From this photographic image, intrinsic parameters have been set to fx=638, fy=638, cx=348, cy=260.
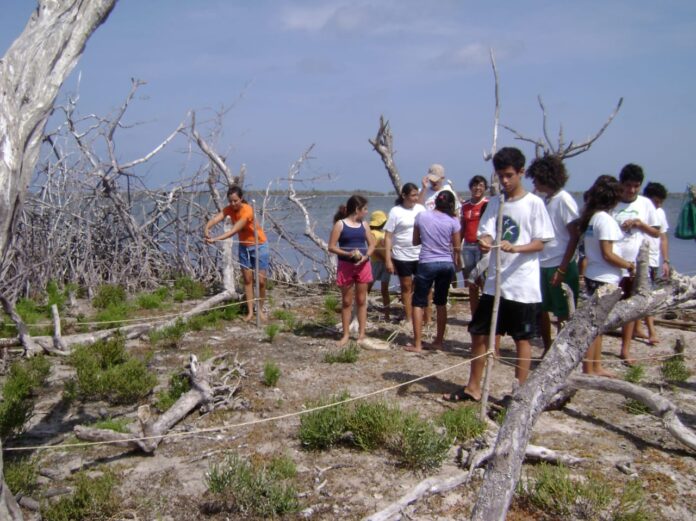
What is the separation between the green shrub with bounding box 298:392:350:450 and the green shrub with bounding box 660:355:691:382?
2.99 m

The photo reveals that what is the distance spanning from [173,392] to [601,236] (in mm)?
3500

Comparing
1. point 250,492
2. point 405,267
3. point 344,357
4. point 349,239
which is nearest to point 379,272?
point 405,267

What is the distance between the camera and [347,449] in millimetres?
4074

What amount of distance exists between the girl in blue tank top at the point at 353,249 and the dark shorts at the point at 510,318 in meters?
2.00

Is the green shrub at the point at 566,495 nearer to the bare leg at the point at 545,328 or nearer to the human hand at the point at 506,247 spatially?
the human hand at the point at 506,247

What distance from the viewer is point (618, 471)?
376cm

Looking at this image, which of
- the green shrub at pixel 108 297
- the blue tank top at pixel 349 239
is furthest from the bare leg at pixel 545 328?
the green shrub at pixel 108 297

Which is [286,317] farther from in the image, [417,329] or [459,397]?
[459,397]

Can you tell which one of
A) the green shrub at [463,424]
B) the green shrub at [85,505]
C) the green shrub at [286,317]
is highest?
the green shrub at [463,424]

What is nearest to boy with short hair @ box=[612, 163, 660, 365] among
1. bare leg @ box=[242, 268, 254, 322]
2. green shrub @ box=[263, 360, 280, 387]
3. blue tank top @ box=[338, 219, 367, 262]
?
blue tank top @ box=[338, 219, 367, 262]

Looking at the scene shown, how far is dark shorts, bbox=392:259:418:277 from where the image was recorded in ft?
22.3

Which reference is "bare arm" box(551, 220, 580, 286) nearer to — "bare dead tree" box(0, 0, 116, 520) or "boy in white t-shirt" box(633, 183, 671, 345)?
"boy in white t-shirt" box(633, 183, 671, 345)

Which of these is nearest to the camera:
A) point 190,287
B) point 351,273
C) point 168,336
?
point 351,273

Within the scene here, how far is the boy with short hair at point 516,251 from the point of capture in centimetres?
423
